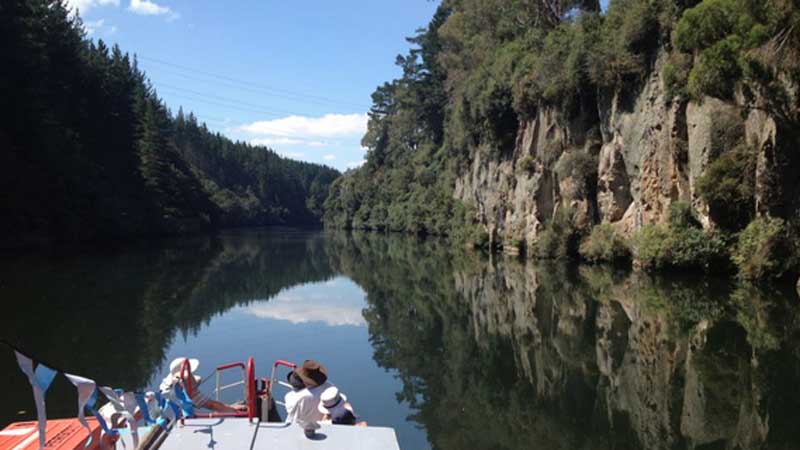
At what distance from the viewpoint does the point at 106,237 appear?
4969 centimetres

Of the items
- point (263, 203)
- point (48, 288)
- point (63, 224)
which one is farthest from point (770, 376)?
point (263, 203)

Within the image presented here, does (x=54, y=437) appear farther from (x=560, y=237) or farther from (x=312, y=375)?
(x=560, y=237)

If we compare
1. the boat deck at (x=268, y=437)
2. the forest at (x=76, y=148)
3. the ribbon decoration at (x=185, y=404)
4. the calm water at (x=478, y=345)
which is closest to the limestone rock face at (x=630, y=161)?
the calm water at (x=478, y=345)

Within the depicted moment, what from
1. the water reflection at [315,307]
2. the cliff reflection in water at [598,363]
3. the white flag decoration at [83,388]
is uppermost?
the white flag decoration at [83,388]

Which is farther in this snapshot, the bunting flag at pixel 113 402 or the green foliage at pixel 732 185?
the green foliage at pixel 732 185

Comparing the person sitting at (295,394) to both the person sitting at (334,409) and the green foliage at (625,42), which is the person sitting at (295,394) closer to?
the person sitting at (334,409)

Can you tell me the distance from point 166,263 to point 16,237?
32.5ft

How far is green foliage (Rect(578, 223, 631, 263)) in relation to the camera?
29828 millimetres

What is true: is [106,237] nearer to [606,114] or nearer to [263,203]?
[606,114]

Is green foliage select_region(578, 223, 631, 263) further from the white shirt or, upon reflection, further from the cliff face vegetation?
the white shirt

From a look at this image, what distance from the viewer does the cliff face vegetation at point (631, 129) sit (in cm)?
2022

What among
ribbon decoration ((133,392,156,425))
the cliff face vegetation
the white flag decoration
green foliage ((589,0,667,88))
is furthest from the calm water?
green foliage ((589,0,667,88))

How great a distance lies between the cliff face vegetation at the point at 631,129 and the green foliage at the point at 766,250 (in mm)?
48

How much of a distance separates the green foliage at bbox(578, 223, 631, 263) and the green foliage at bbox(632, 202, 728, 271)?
119 inches
